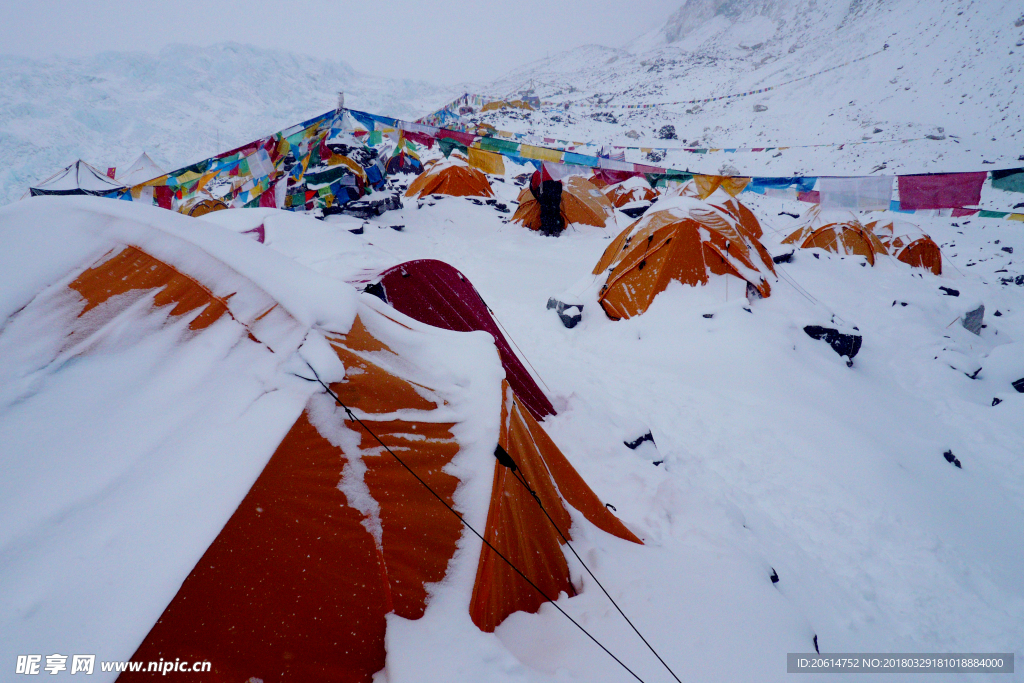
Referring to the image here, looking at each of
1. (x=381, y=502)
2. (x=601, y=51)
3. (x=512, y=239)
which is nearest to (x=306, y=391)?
(x=381, y=502)

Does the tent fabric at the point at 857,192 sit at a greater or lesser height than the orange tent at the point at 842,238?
greater

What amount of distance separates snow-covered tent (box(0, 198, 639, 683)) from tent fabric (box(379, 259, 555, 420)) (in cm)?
126

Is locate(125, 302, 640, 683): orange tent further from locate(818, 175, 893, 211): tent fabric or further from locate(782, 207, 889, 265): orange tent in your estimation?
locate(782, 207, 889, 265): orange tent

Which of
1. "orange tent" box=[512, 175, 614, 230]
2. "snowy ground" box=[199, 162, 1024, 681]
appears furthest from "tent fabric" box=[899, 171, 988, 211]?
"orange tent" box=[512, 175, 614, 230]

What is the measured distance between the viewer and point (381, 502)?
1.75 metres

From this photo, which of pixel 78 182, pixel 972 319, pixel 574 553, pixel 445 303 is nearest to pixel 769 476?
pixel 574 553

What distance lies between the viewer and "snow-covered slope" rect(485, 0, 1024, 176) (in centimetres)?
2177

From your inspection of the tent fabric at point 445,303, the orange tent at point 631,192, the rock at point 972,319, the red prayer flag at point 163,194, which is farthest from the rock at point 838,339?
the red prayer flag at point 163,194

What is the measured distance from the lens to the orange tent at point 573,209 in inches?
504

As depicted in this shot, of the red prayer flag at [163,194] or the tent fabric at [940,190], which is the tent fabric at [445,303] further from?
the red prayer flag at [163,194]

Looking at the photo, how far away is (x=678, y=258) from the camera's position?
6207 millimetres

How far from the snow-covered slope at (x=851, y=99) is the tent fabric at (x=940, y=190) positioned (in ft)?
55.3

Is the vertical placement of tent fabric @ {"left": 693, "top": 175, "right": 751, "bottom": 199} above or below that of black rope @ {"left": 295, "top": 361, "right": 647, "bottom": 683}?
above

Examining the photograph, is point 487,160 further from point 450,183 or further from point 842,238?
point 842,238
